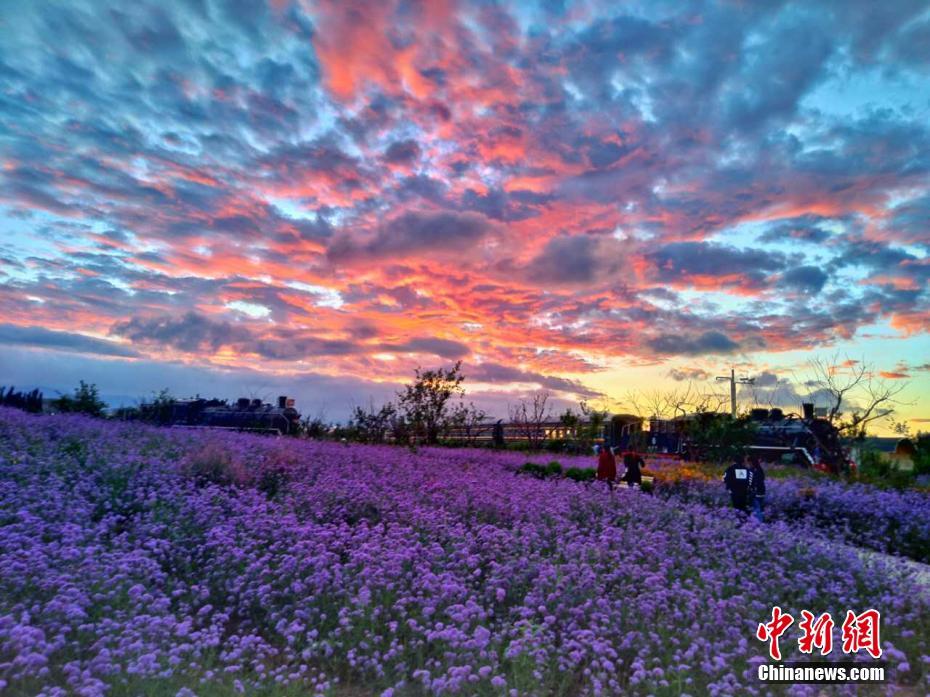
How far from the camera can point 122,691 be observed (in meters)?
4.34

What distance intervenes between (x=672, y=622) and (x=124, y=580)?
197 inches

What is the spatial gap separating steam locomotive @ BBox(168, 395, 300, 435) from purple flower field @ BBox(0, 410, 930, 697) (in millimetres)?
17434

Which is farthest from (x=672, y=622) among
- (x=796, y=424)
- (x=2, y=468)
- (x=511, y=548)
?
(x=796, y=424)

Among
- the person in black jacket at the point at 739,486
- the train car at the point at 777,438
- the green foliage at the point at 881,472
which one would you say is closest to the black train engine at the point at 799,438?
the train car at the point at 777,438

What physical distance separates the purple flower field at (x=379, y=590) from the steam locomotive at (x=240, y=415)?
17.4 metres

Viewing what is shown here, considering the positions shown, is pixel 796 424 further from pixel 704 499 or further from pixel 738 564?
pixel 738 564

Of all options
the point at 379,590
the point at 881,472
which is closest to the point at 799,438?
the point at 881,472

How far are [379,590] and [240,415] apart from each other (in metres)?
26.0

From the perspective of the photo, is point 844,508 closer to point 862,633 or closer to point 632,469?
point 632,469

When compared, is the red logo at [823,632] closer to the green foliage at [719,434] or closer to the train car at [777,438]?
the train car at [777,438]

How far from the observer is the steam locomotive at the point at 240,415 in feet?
95.3

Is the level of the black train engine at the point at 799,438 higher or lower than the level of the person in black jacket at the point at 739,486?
higher

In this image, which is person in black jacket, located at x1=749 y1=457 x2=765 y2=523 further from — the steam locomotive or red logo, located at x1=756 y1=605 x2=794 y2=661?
the steam locomotive

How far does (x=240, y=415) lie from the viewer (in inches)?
1203
